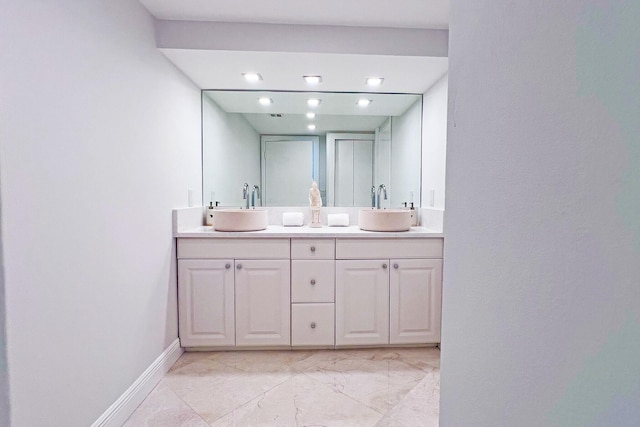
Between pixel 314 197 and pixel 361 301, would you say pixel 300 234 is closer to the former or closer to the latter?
pixel 314 197

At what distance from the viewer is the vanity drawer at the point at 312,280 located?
7.00 ft

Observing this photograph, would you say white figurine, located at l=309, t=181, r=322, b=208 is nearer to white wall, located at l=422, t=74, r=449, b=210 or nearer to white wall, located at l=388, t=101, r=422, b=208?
white wall, located at l=388, t=101, r=422, b=208

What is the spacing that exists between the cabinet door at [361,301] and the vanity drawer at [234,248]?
42 cm

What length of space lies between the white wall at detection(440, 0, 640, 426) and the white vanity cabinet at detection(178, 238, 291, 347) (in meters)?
1.52

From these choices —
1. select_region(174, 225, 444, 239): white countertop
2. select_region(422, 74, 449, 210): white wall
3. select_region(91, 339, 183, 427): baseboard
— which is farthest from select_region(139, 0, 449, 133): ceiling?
select_region(91, 339, 183, 427): baseboard

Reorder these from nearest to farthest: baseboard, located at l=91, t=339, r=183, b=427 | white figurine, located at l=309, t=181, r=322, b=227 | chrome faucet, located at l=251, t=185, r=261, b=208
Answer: baseboard, located at l=91, t=339, r=183, b=427 → white figurine, located at l=309, t=181, r=322, b=227 → chrome faucet, located at l=251, t=185, r=261, b=208

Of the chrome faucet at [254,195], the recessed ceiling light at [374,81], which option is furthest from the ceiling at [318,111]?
the chrome faucet at [254,195]

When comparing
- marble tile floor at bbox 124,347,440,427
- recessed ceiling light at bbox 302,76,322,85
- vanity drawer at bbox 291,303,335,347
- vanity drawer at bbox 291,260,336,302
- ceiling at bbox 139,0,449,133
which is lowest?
marble tile floor at bbox 124,347,440,427

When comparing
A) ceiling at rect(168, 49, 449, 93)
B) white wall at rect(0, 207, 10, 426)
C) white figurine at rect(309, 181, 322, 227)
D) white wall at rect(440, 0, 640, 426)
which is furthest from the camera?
white figurine at rect(309, 181, 322, 227)

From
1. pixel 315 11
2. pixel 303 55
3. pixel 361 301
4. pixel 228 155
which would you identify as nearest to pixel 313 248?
pixel 361 301

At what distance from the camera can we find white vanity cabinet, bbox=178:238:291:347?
210cm

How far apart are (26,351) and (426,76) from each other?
2.48 m

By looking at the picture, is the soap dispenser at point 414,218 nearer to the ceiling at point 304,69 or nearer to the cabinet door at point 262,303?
the ceiling at point 304,69

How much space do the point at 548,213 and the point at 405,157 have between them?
7.43 ft
